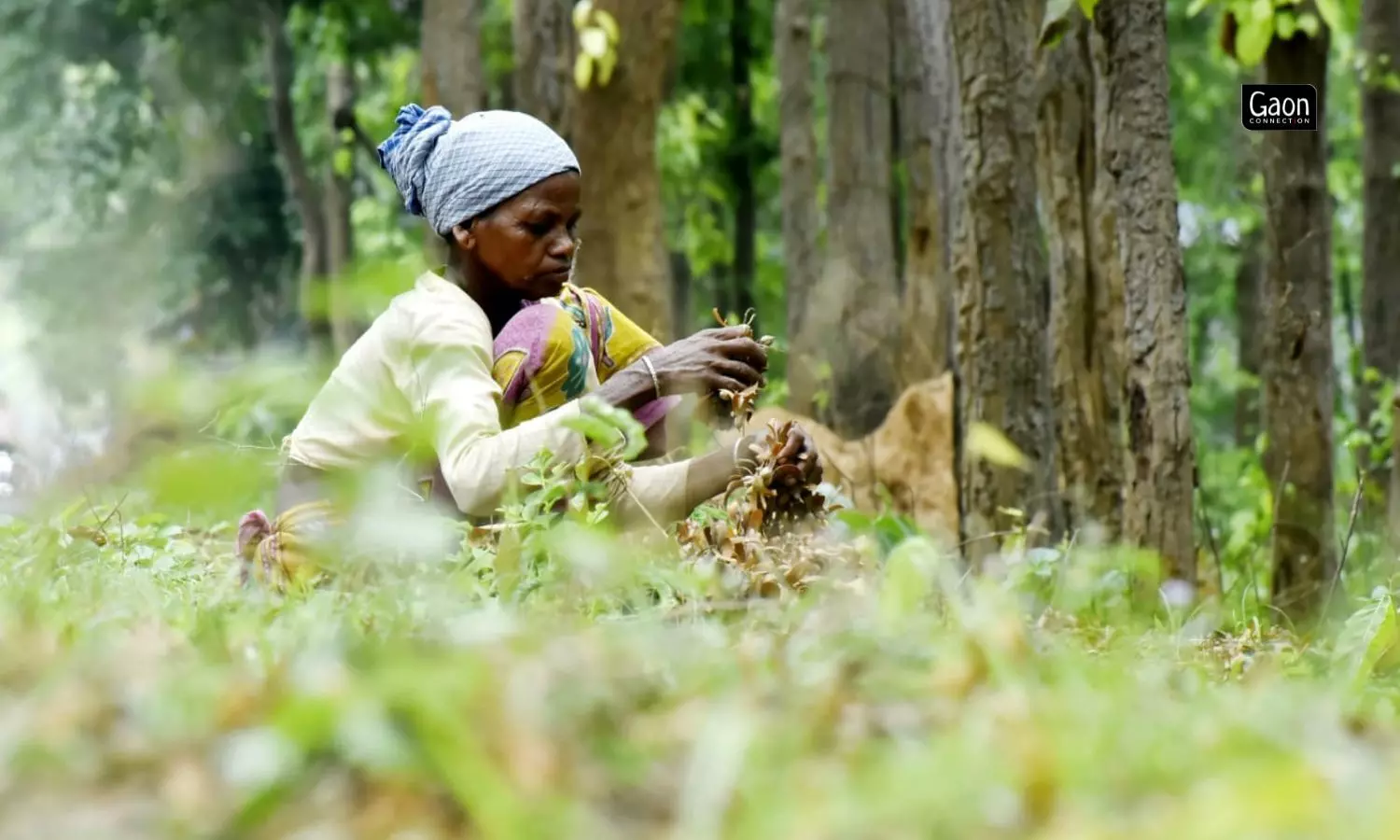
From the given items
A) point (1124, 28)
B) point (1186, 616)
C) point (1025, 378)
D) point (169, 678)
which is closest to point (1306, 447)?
point (1025, 378)

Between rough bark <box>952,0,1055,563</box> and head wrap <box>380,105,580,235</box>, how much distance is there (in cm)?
224

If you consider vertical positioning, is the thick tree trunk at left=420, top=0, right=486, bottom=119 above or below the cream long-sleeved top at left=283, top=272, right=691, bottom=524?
above

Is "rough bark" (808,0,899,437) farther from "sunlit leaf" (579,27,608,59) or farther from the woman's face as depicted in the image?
the woman's face

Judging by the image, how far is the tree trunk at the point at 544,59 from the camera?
9.91 m

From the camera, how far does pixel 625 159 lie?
376 inches

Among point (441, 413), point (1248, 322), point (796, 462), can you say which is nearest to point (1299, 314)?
point (796, 462)

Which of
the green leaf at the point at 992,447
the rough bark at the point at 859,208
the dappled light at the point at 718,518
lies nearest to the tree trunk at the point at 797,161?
the rough bark at the point at 859,208

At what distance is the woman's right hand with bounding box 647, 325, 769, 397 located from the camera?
4125mm

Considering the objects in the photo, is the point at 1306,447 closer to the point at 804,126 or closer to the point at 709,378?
the point at 709,378

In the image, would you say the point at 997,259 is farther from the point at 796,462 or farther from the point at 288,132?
the point at 288,132

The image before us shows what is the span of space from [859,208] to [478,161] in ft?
27.9

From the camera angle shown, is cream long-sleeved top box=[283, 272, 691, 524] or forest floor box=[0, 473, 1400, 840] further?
cream long-sleeved top box=[283, 272, 691, 524]

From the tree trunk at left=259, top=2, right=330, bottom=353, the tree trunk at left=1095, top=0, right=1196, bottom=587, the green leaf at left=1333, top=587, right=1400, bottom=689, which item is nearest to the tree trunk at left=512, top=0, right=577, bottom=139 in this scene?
the tree trunk at left=1095, top=0, right=1196, bottom=587

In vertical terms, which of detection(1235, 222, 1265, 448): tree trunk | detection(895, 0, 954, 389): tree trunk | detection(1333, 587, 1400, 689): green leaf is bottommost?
detection(1235, 222, 1265, 448): tree trunk
